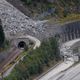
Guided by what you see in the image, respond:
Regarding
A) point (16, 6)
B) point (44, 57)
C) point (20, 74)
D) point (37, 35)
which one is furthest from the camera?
point (16, 6)

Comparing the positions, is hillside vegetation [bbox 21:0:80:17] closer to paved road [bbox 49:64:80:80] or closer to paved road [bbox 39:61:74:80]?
paved road [bbox 39:61:74:80]

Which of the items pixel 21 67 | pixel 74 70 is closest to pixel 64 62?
pixel 74 70

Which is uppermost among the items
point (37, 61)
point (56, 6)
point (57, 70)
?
point (56, 6)

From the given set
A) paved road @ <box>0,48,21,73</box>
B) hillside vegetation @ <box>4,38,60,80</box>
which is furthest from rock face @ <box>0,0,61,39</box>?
paved road @ <box>0,48,21,73</box>

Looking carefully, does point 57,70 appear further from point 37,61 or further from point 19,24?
point 19,24

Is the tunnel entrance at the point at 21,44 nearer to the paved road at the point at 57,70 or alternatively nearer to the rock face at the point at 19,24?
the rock face at the point at 19,24

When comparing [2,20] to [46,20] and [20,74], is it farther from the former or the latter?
[20,74]

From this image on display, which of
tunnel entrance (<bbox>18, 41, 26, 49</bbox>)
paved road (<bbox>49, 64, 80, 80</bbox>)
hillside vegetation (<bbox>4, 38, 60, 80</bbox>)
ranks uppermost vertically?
tunnel entrance (<bbox>18, 41, 26, 49</bbox>)

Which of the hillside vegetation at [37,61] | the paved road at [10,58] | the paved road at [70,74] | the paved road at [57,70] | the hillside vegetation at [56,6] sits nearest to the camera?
the hillside vegetation at [37,61]

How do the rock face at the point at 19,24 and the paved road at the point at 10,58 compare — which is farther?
the rock face at the point at 19,24

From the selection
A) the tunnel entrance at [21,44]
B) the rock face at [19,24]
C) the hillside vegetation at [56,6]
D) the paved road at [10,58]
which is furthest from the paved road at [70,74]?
the hillside vegetation at [56,6]

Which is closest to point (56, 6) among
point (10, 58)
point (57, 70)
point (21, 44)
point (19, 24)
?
point (19, 24)
